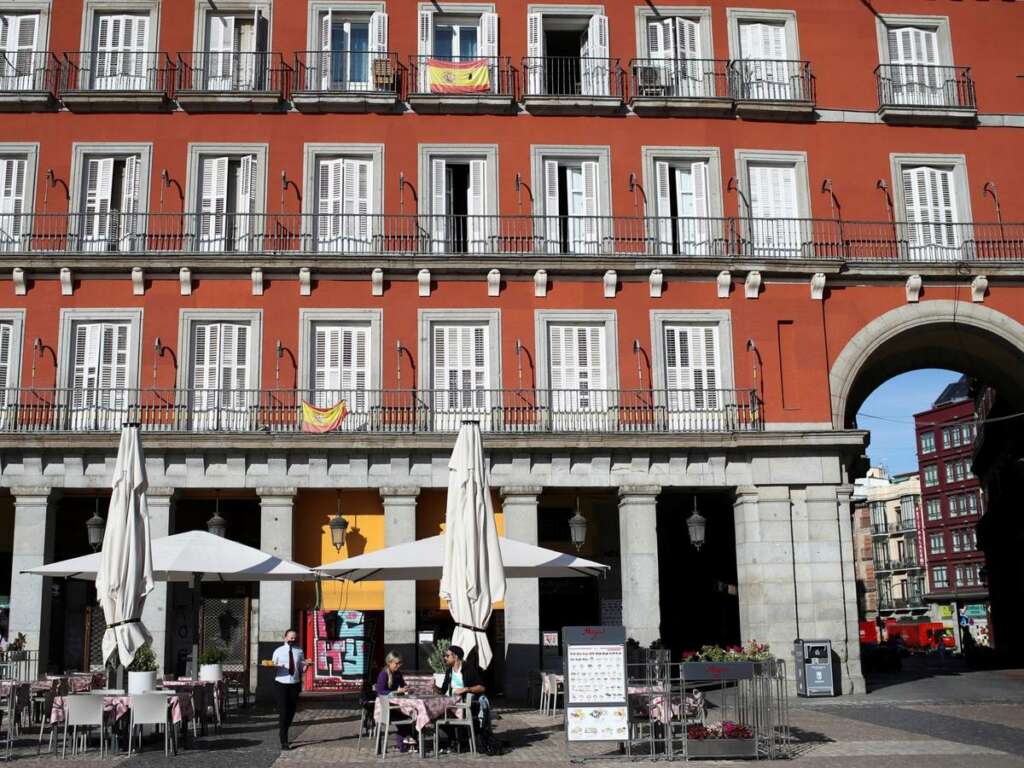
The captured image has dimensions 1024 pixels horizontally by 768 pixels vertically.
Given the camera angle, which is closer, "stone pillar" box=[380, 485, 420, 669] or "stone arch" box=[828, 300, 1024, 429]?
"stone pillar" box=[380, 485, 420, 669]

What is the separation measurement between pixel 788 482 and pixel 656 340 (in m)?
4.45

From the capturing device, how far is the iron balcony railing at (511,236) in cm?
2852

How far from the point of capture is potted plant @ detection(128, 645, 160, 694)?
17.5m

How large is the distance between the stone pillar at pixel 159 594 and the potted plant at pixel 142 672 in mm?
7356

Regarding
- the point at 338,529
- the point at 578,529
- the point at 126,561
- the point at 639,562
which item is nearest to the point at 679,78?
the point at 578,529

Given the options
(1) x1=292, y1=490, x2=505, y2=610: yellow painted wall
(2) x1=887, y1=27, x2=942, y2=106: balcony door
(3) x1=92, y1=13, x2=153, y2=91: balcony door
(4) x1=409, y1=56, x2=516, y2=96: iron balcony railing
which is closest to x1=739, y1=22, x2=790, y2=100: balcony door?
(2) x1=887, y1=27, x2=942, y2=106: balcony door

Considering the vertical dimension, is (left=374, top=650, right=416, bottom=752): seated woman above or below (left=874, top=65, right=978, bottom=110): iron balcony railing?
below

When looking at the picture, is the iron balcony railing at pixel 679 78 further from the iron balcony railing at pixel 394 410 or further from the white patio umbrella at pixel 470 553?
the white patio umbrella at pixel 470 553

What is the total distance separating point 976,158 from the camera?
99.7 feet

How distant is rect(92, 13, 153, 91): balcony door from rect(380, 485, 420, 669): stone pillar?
11.8 metres

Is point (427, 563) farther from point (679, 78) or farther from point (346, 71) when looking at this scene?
point (679, 78)

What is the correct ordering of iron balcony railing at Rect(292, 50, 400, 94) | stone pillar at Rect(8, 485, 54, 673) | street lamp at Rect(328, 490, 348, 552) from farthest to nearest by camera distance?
iron balcony railing at Rect(292, 50, 400, 94), street lamp at Rect(328, 490, 348, 552), stone pillar at Rect(8, 485, 54, 673)

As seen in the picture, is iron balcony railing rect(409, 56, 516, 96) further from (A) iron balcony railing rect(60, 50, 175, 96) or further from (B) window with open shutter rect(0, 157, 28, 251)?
(B) window with open shutter rect(0, 157, 28, 251)

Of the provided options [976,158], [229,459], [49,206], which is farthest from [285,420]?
[976,158]
